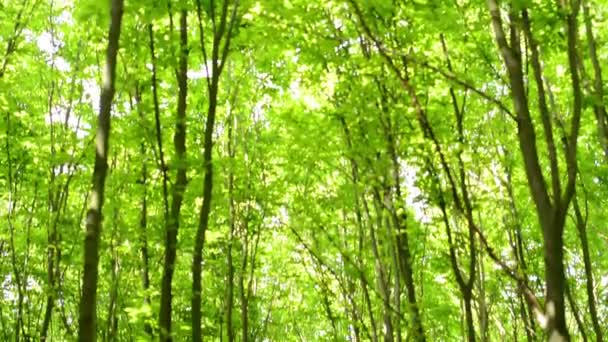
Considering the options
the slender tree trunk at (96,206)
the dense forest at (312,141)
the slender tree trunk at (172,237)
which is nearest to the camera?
the slender tree trunk at (96,206)

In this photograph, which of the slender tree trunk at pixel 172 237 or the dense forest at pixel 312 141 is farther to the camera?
the slender tree trunk at pixel 172 237

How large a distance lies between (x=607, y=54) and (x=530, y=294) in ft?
27.3

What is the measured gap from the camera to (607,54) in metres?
9.57

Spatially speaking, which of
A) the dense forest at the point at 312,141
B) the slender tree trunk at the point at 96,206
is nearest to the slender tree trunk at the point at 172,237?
the dense forest at the point at 312,141

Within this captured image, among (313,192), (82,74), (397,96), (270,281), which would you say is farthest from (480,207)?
(270,281)

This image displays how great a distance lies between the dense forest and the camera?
3.35 m

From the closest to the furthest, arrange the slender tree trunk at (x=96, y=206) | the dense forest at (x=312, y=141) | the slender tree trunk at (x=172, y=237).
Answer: the slender tree trunk at (x=96, y=206), the dense forest at (x=312, y=141), the slender tree trunk at (x=172, y=237)

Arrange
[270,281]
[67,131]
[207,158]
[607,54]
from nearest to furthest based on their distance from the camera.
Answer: [207,158] < [67,131] < [607,54] < [270,281]

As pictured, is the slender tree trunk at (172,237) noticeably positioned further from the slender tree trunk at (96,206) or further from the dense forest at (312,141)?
the slender tree trunk at (96,206)

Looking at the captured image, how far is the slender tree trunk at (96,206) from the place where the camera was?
300cm

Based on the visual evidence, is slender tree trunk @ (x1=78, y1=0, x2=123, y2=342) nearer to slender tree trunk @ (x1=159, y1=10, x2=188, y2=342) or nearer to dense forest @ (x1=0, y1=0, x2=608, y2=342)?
dense forest @ (x1=0, y1=0, x2=608, y2=342)

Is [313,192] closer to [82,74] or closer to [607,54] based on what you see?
[82,74]

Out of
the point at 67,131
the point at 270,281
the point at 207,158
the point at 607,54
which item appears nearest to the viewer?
the point at 207,158

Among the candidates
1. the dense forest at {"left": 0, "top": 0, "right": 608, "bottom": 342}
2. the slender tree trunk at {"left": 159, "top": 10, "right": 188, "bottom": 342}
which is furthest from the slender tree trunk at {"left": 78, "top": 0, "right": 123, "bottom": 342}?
the slender tree trunk at {"left": 159, "top": 10, "right": 188, "bottom": 342}
